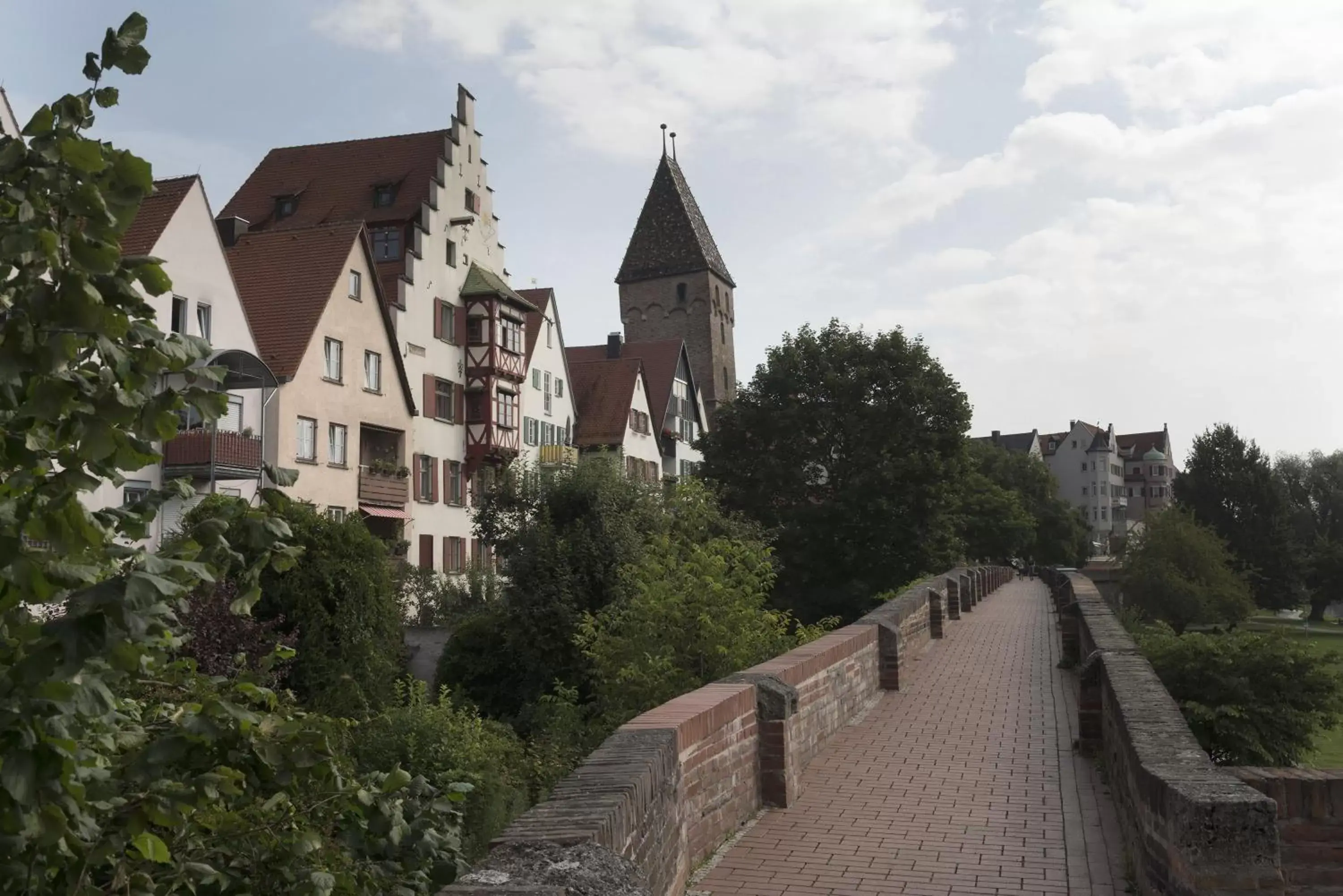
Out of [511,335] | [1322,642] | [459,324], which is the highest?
[459,324]

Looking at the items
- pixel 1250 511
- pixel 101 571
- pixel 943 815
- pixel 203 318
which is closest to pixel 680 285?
pixel 1250 511

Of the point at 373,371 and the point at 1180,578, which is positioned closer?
the point at 373,371

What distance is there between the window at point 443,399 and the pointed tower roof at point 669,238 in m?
41.5

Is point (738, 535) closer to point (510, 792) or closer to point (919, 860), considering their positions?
point (510, 792)

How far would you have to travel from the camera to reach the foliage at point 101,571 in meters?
2.32

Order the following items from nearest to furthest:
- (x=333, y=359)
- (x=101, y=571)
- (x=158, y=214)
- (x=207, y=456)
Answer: (x=101, y=571), (x=207, y=456), (x=158, y=214), (x=333, y=359)

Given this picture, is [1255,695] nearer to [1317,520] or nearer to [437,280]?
[437,280]

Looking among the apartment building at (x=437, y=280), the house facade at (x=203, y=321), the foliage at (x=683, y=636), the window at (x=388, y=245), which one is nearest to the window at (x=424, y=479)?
the apartment building at (x=437, y=280)

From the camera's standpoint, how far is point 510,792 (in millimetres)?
14742

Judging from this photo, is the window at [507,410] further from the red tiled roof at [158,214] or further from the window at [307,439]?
the red tiled roof at [158,214]

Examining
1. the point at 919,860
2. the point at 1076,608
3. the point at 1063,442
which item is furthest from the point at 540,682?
the point at 1063,442

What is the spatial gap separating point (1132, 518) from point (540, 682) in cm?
13061

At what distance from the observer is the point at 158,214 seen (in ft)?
93.4

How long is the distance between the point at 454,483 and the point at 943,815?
3353 cm
